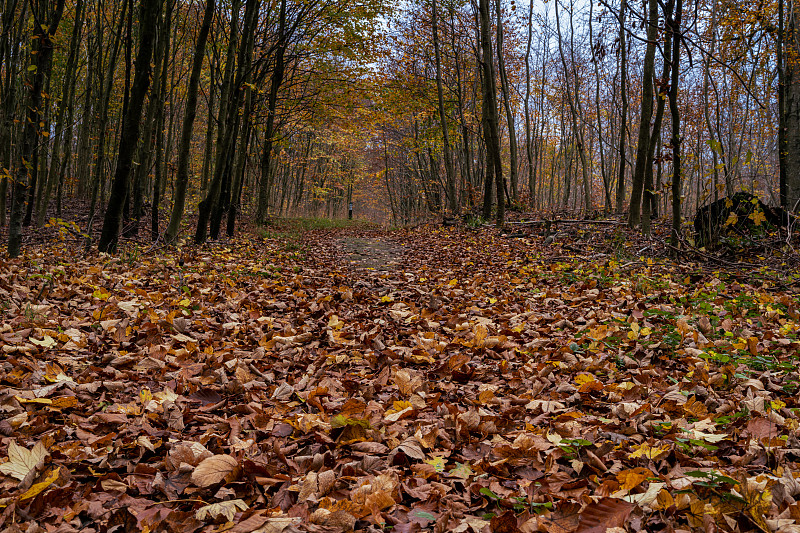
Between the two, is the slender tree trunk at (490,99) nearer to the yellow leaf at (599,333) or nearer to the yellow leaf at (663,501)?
the yellow leaf at (599,333)

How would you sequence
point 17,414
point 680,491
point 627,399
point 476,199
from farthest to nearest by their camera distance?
point 476,199 < point 627,399 < point 17,414 < point 680,491

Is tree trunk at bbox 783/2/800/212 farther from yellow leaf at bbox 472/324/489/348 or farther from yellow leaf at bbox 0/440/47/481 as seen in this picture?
yellow leaf at bbox 0/440/47/481

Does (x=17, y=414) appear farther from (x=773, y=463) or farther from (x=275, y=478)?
(x=773, y=463)

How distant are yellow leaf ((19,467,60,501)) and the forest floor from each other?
2cm

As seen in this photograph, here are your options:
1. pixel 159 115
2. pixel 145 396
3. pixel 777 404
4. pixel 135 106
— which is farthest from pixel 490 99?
pixel 145 396

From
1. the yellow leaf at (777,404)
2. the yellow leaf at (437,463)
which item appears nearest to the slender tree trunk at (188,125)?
the yellow leaf at (437,463)

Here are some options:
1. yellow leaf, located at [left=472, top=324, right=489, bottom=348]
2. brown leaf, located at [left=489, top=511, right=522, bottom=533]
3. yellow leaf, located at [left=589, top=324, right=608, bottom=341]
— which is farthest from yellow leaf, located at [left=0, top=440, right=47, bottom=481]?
yellow leaf, located at [left=589, top=324, right=608, bottom=341]

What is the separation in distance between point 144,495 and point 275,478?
1.61 feet

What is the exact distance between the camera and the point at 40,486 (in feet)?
5.17

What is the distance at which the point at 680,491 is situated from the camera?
1.61m

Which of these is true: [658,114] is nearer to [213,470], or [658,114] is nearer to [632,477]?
[632,477]

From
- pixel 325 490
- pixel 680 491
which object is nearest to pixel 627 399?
pixel 680 491

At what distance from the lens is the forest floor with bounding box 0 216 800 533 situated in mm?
1578

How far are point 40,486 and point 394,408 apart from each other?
152 cm
